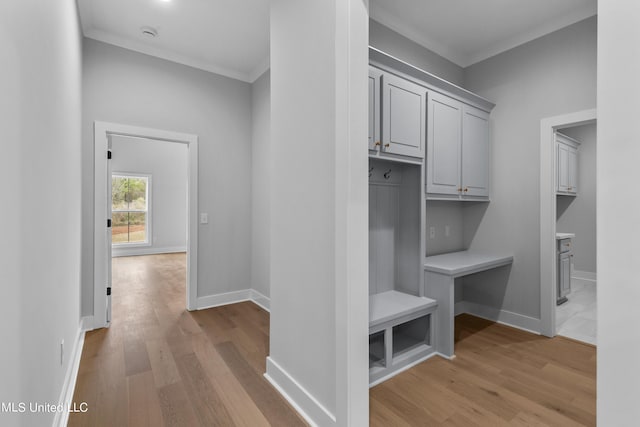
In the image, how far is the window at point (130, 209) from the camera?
301 inches

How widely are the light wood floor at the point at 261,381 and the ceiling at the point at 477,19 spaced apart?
2.96 m

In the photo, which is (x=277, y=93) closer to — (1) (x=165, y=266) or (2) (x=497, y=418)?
(2) (x=497, y=418)

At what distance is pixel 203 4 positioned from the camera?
2598mm

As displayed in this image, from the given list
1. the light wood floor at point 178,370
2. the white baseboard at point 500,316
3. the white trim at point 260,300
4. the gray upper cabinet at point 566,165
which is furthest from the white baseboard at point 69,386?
the gray upper cabinet at point 566,165

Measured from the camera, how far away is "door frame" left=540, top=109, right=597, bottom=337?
111 inches

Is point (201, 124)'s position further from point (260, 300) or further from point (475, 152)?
point (475, 152)

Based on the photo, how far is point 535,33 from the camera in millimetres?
2934

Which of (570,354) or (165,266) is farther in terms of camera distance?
(165,266)

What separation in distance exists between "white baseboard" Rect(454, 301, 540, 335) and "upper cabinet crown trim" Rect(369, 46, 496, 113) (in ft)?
7.16

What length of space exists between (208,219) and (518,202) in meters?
3.46

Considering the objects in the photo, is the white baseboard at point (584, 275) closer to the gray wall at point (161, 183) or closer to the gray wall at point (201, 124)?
the gray wall at point (201, 124)

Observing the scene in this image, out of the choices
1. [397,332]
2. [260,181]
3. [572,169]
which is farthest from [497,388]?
[572,169]

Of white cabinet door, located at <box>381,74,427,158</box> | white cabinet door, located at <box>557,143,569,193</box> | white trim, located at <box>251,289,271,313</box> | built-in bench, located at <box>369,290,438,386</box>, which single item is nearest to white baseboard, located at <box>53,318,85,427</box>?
white trim, located at <box>251,289,271,313</box>
